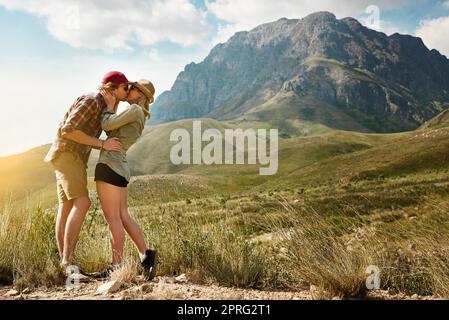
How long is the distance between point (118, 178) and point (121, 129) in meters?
0.61

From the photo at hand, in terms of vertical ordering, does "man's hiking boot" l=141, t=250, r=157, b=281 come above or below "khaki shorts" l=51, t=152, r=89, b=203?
below

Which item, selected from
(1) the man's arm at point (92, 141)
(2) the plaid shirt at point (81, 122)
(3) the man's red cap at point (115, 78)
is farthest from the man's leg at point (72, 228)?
(3) the man's red cap at point (115, 78)

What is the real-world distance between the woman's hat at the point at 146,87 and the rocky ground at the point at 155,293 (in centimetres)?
229

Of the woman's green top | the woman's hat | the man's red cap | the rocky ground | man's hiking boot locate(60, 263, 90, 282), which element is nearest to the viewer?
the rocky ground

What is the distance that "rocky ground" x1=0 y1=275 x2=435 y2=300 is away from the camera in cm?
436

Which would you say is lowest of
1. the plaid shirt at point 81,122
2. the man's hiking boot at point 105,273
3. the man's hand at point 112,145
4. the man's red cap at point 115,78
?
the man's hiking boot at point 105,273

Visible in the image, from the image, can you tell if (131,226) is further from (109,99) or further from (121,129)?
(109,99)

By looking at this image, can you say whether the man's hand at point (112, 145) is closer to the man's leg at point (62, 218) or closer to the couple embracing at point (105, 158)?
the couple embracing at point (105, 158)

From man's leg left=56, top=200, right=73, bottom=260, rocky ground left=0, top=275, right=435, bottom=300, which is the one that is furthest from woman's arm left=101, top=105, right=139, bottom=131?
rocky ground left=0, top=275, right=435, bottom=300

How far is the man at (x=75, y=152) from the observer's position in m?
5.37

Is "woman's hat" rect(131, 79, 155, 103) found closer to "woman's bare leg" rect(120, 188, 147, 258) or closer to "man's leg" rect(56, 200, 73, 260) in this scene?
"woman's bare leg" rect(120, 188, 147, 258)

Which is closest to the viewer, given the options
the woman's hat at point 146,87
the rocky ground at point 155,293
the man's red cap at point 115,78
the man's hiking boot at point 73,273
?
the rocky ground at point 155,293

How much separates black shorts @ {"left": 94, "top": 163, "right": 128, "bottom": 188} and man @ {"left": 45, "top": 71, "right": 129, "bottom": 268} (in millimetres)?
253

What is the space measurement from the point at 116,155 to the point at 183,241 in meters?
1.61
